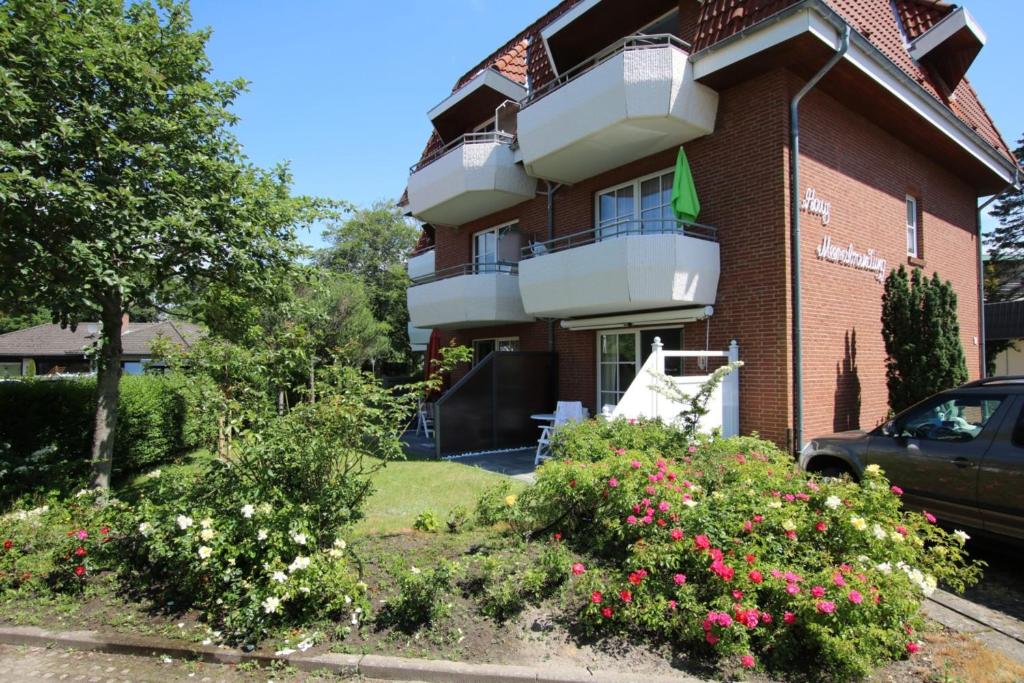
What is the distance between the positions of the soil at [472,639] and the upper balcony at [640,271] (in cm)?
591

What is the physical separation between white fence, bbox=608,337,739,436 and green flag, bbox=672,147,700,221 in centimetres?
241

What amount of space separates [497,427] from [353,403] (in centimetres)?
749

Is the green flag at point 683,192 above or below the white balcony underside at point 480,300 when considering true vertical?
above

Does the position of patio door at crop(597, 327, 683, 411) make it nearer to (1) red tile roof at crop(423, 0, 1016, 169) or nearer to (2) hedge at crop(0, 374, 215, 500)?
(1) red tile roof at crop(423, 0, 1016, 169)

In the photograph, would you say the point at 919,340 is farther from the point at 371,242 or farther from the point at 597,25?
the point at 371,242

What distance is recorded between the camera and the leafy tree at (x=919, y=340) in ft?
30.0

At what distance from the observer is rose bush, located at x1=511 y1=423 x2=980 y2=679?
3.41 meters

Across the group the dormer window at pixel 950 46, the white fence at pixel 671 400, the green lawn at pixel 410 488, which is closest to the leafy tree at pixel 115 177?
the green lawn at pixel 410 488

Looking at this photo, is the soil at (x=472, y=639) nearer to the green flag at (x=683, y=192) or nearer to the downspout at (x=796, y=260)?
the downspout at (x=796, y=260)

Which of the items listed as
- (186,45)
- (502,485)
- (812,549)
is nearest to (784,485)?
(812,549)

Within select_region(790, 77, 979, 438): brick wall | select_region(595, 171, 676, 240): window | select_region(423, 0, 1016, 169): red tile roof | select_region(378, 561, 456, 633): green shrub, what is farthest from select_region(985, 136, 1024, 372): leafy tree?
select_region(378, 561, 456, 633): green shrub

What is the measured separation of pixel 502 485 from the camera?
5969 millimetres

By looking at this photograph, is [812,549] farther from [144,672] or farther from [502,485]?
[144,672]

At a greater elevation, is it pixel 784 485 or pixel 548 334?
pixel 548 334
